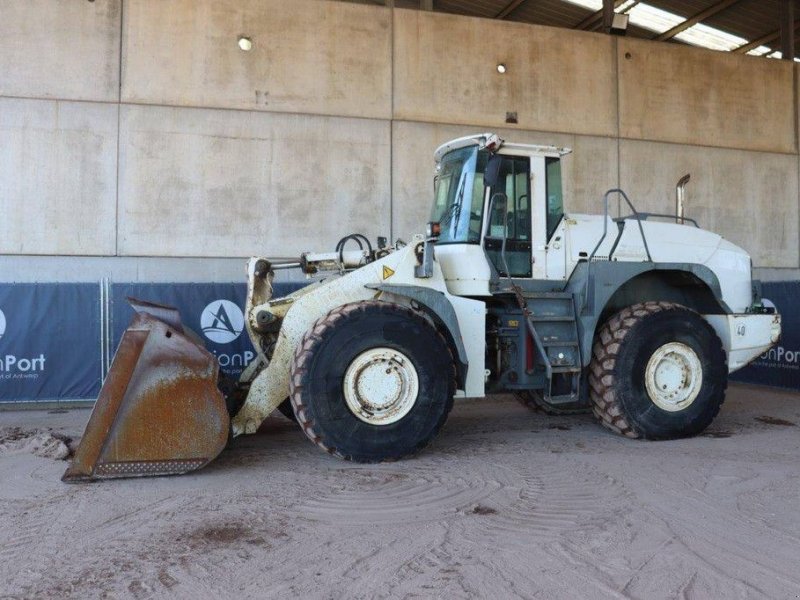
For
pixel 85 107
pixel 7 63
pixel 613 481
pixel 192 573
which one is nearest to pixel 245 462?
pixel 192 573

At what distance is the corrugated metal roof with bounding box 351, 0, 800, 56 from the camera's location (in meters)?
16.6

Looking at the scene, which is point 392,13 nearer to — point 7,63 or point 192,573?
point 7,63

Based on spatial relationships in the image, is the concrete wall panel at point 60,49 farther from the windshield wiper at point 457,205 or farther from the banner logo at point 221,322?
the windshield wiper at point 457,205

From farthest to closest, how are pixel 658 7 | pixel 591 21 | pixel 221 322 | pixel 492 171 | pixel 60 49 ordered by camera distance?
pixel 591 21 < pixel 658 7 < pixel 60 49 < pixel 221 322 < pixel 492 171

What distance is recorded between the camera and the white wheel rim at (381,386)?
211 inches

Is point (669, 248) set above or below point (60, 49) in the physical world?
below

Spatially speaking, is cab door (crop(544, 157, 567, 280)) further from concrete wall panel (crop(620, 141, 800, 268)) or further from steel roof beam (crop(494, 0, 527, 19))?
steel roof beam (crop(494, 0, 527, 19))

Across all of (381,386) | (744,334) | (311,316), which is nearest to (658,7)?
(744,334)

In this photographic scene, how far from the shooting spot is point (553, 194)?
6562 mm

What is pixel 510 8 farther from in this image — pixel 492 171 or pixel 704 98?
pixel 492 171

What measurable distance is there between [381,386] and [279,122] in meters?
7.64

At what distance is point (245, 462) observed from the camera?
18.5 ft

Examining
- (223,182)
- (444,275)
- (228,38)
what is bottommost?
(444,275)

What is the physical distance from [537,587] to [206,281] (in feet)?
29.7
